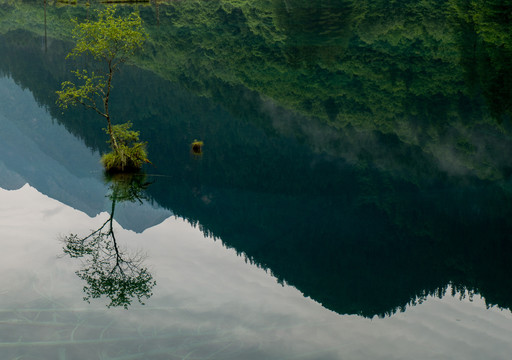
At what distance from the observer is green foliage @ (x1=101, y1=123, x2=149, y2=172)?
42.3 metres

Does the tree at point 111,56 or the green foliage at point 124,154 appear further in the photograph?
the green foliage at point 124,154

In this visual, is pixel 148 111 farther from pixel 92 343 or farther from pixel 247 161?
pixel 92 343

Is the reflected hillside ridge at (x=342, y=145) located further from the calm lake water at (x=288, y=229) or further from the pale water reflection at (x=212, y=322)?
the pale water reflection at (x=212, y=322)

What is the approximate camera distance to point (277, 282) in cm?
2969

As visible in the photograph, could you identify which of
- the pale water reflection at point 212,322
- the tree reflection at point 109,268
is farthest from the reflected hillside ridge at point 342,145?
the tree reflection at point 109,268

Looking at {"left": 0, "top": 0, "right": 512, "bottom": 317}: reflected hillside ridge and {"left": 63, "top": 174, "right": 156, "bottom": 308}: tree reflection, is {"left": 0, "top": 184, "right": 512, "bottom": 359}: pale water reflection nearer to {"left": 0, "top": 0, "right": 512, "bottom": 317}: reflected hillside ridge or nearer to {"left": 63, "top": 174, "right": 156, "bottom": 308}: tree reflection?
{"left": 63, "top": 174, "right": 156, "bottom": 308}: tree reflection

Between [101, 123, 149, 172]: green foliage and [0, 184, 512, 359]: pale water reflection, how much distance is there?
1190cm

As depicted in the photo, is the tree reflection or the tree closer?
the tree reflection

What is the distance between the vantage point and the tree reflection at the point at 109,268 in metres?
27.1

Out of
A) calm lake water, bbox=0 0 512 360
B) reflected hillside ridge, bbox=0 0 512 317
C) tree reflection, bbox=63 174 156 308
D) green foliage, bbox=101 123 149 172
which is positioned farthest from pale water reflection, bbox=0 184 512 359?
green foliage, bbox=101 123 149 172

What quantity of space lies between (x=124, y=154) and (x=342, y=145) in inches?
824

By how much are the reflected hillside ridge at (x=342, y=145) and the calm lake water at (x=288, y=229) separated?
199mm

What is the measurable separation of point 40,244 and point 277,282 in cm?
1312

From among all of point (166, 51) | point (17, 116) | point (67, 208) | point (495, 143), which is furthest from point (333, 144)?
point (17, 116)
